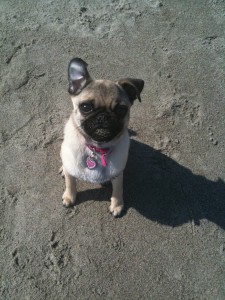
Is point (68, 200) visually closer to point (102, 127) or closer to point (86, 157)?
point (86, 157)

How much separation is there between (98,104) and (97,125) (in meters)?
0.25

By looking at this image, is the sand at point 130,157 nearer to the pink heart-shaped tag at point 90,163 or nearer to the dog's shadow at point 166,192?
the dog's shadow at point 166,192

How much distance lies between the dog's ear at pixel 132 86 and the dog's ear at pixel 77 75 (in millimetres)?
397

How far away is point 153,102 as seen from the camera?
5.64 meters

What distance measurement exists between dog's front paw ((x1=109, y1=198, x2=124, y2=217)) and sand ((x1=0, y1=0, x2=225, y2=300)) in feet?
0.31

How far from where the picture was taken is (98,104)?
349 cm

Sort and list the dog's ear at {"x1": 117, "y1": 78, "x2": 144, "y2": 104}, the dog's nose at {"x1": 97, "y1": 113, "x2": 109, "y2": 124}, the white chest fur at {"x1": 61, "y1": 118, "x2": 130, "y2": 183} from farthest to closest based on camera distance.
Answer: the white chest fur at {"x1": 61, "y1": 118, "x2": 130, "y2": 183} < the dog's ear at {"x1": 117, "y1": 78, "x2": 144, "y2": 104} < the dog's nose at {"x1": 97, "y1": 113, "x2": 109, "y2": 124}

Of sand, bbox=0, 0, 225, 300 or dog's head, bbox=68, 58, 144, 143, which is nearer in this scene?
dog's head, bbox=68, 58, 144, 143

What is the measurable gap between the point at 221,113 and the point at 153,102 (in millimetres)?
1196

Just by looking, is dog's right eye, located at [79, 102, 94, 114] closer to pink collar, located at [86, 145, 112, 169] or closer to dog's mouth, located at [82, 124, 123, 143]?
dog's mouth, located at [82, 124, 123, 143]

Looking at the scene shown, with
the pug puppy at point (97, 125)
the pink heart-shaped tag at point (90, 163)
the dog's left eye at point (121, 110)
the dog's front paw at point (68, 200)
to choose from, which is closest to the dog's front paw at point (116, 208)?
the pug puppy at point (97, 125)

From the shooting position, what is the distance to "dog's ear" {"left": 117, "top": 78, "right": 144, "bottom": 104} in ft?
12.2

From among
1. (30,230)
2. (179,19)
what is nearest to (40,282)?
(30,230)

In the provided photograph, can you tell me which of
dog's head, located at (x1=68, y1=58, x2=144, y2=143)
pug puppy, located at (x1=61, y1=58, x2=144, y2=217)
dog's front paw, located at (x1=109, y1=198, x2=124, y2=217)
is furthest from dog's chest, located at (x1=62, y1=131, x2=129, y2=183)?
dog's front paw, located at (x1=109, y1=198, x2=124, y2=217)
